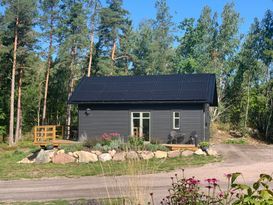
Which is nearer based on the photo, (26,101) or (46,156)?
(46,156)

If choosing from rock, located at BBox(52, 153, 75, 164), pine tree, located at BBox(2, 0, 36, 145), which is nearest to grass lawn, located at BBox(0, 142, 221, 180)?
rock, located at BBox(52, 153, 75, 164)

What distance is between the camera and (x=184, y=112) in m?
20.9

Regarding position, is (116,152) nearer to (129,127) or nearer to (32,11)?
(129,127)

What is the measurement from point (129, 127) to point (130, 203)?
16874 millimetres

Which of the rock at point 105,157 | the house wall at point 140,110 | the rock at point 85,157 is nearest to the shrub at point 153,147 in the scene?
the rock at point 105,157

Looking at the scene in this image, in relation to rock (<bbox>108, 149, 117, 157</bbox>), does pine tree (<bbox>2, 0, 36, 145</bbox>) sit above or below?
above

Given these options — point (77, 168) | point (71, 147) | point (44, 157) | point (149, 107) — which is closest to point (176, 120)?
point (149, 107)

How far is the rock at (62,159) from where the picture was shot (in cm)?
1688

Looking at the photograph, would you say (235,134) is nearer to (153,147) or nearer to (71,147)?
(153,147)

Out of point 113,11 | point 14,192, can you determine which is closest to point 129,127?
point 14,192

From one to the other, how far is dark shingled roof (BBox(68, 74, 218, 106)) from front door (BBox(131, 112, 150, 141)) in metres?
0.82

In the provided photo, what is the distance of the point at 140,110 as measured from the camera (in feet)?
70.6

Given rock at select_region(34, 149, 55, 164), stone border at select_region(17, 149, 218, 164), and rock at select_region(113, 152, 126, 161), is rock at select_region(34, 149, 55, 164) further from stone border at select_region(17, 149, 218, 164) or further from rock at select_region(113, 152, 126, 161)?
rock at select_region(113, 152, 126, 161)

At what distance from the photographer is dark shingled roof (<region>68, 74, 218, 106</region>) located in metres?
21.0
